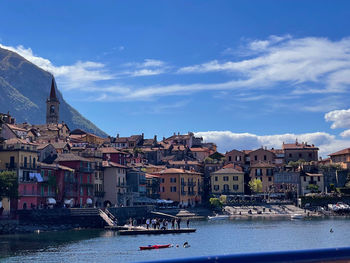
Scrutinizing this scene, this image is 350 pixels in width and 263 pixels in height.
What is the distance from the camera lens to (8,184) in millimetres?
77312

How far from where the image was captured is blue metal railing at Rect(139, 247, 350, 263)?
25.5ft

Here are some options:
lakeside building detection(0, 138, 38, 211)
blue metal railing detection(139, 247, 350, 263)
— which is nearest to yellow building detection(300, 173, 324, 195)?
lakeside building detection(0, 138, 38, 211)

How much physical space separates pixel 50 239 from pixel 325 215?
73964 mm

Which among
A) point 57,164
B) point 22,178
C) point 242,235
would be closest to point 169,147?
point 57,164

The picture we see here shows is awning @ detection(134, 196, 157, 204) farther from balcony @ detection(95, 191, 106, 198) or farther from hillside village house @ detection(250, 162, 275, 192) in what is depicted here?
hillside village house @ detection(250, 162, 275, 192)

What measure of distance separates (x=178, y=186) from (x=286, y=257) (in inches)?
4931

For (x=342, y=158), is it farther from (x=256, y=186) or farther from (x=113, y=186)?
(x=113, y=186)

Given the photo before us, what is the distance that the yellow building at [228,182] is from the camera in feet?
470

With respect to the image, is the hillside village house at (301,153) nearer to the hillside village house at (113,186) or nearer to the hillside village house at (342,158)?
the hillside village house at (342,158)

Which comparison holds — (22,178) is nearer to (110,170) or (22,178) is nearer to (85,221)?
(85,221)

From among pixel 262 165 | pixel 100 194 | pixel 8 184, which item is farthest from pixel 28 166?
pixel 262 165

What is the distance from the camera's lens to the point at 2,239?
63.7 metres

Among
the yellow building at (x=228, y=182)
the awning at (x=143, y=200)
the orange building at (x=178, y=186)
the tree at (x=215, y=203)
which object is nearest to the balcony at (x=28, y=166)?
the awning at (x=143, y=200)

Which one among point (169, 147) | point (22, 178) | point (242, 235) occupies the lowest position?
point (242, 235)
